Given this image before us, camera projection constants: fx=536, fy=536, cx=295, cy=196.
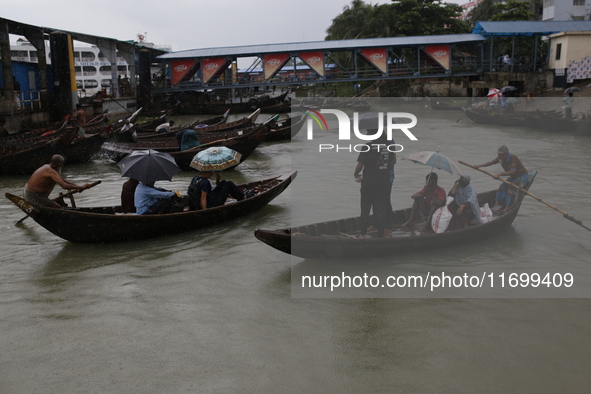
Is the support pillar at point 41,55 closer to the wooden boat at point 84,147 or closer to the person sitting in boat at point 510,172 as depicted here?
the wooden boat at point 84,147

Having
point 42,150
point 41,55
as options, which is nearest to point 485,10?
point 41,55

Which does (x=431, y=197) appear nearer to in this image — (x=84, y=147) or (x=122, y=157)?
(x=122, y=157)

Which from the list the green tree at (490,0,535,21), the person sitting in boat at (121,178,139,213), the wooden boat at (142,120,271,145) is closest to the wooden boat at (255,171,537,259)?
the person sitting in boat at (121,178,139,213)

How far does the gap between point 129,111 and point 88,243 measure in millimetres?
21571

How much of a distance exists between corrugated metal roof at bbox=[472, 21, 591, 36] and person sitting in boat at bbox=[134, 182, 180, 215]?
76.7ft

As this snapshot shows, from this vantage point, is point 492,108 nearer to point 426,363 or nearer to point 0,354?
point 426,363

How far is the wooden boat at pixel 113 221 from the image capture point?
6.46 meters

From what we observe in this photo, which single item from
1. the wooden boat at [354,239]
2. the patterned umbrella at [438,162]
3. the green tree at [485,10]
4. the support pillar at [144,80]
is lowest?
the wooden boat at [354,239]

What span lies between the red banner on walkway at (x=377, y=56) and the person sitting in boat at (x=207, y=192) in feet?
69.9

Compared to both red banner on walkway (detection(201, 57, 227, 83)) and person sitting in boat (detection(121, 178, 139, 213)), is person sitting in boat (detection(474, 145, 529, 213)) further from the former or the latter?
red banner on walkway (detection(201, 57, 227, 83))

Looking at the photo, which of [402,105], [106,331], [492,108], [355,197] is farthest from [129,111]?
[106,331]

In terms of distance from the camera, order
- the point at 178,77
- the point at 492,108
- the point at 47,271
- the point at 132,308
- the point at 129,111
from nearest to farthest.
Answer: the point at 132,308
the point at 47,271
the point at 492,108
the point at 129,111
the point at 178,77

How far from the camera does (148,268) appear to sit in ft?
20.5

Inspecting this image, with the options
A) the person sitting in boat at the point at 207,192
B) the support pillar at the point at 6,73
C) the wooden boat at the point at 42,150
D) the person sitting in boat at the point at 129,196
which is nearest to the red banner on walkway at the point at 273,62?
the support pillar at the point at 6,73
